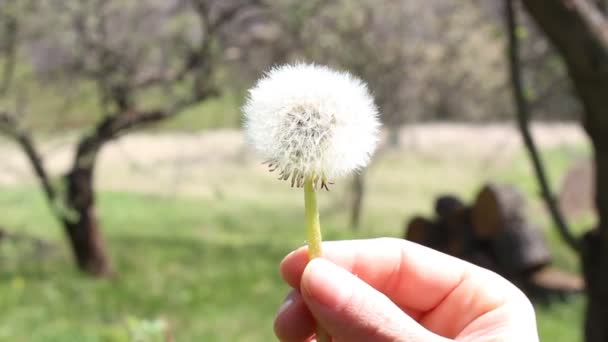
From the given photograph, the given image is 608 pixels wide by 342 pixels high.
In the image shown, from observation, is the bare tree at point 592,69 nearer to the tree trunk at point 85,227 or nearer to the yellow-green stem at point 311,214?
the yellow-green stem at point 311,214

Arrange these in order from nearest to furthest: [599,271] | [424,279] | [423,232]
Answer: [424,279] < [599,271] < [423,232]

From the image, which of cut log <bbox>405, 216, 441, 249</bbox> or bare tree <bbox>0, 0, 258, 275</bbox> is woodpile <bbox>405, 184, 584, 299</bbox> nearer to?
cut log <bbox>405, 216, 441, 249</bbox>

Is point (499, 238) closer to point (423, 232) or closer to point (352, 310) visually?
point (423, 232)

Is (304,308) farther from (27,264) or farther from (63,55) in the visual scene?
(27,264)

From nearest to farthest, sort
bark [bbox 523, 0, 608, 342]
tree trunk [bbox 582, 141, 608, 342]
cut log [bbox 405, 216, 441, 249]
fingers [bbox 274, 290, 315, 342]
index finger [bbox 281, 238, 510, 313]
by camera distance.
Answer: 1. fingers [bbox 274, 290, 315, 342]
2. index finger [bbox 281, 238, 510, 313]
3. bark [bbox 523, 0, 608, 342]
4. tree trunk [bbox 582, 141, 608, 342]
5. cut log [bbox 405, 216, 441, 249]

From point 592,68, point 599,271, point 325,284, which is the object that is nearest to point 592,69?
point 592,68

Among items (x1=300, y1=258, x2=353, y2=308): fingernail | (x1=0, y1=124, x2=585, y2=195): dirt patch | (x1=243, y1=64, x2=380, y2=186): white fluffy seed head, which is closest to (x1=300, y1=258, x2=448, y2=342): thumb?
(x1=300, y1=258, x2=353, y2=308): fingernail

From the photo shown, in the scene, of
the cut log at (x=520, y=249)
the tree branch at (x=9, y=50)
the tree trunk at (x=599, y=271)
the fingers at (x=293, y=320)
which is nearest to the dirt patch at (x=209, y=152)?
the tree branch at (x=9, y=50)

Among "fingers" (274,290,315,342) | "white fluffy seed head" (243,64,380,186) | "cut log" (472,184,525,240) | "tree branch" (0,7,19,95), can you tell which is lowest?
"cut log" (472,184,525,240)
